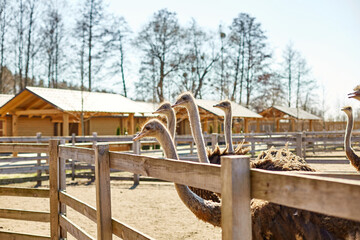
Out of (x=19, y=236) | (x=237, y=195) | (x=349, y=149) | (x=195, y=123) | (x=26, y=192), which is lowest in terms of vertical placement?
(x=19, y=236)

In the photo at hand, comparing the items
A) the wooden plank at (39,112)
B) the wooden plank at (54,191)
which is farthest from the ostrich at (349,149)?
the wooden plank at (39,112)

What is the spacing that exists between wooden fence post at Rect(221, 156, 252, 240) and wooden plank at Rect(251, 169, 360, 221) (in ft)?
0.14

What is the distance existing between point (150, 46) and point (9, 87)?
13146 millimetres

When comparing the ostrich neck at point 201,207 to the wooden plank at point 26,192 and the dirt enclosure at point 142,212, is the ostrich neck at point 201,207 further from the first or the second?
the dirt enclosure at point 142,212

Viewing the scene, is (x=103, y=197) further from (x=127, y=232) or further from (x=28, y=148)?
(x=28, y=148)

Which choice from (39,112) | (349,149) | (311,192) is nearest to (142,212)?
(349,149)

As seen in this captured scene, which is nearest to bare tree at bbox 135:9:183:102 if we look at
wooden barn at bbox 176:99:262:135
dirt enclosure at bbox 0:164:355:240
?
wooden barn at bbox 176:99:262:135

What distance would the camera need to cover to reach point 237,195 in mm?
1473

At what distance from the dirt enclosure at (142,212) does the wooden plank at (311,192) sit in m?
3.74

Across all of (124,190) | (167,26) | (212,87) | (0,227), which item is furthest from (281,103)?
(0,227)

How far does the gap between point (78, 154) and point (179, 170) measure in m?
1.78

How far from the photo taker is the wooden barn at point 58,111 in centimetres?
1756

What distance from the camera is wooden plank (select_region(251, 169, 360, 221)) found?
114 cm

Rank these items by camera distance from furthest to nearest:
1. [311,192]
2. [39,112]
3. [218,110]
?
[218,110]
[39,112]
[311,192]
